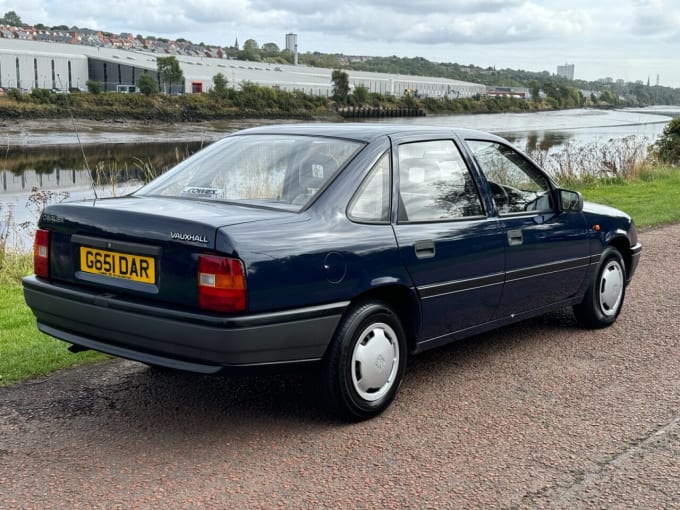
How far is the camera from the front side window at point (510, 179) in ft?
17.8

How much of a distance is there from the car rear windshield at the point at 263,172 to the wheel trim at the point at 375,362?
0.82 meters

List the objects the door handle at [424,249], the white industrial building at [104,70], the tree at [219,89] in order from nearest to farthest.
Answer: the door handle at [424,249]
the tree at [219,89]
the white industrial building at [104,70]

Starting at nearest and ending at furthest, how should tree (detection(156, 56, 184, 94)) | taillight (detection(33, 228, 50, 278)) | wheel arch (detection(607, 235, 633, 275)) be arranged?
taillight (detection(33, 228, 50, 278))
wheel arch (detection(607, 235, 633, 275))
tree (detection(156, 56, 184, 94))

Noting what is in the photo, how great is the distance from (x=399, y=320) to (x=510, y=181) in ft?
5.53

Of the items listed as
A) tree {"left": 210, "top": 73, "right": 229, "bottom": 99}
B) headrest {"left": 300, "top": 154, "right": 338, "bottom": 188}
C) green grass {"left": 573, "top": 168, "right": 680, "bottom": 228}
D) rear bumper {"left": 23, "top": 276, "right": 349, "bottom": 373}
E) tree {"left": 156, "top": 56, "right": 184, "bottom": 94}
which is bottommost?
green grass {"left": 573, "top": 168, "right": 680, "bottom": 228}

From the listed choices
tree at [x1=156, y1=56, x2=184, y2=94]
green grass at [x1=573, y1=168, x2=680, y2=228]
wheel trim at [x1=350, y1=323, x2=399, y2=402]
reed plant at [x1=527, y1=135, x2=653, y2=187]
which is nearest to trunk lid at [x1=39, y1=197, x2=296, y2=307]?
wheel trim at [x1=350, y1=323, x2=399, y2=402]

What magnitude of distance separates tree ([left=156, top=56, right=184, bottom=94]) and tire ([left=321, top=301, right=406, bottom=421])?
82432 mm

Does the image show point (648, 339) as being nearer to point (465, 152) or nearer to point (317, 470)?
point (465, 152)

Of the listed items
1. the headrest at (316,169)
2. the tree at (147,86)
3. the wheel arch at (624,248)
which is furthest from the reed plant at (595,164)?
the tree at (147,86)

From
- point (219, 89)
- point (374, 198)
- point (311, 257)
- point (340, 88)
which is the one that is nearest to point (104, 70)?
point (219, 89)

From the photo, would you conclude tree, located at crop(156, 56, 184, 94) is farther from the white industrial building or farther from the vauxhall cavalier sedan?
the vauxhall cavalier sedan

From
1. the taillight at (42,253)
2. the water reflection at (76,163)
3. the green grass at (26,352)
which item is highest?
the taillight at (42,253)

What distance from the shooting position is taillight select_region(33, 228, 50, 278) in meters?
4.43

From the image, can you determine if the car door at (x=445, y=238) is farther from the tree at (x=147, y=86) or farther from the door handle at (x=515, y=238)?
the tree at (x=147, y=86)
